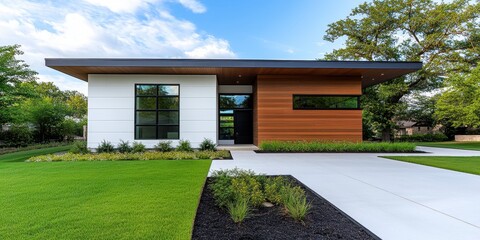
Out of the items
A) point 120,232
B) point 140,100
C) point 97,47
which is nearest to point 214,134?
point 140,100

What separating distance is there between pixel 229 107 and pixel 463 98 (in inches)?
637

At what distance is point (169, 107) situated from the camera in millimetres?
11586

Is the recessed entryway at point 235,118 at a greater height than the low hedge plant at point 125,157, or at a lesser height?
greater

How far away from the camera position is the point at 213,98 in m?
11.6

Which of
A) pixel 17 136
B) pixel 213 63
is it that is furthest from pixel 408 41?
pixel 17 136

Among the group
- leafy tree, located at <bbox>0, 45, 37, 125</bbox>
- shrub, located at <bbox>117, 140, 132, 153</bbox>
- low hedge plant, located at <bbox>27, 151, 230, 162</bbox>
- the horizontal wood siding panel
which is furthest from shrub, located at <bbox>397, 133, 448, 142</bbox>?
leafy tree, located at <bbox>0, 45, 37, 125</bbox>

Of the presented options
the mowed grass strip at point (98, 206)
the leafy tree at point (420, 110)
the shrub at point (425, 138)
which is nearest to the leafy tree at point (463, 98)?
the shrub at point (425, 138)

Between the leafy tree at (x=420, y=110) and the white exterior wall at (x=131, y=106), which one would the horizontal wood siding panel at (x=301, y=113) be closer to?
the white exterior wall at (x=131, y=106)

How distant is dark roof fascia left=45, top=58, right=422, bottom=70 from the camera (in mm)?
9727

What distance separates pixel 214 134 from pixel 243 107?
12.9 ft

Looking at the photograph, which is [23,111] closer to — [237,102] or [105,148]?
[105,148]

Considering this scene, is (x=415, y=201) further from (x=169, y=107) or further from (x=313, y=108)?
(x=169, y=107)

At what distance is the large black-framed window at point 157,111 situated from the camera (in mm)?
11477

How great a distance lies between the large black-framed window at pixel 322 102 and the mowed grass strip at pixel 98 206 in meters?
8.10
